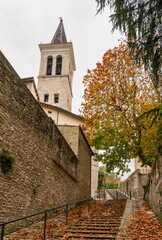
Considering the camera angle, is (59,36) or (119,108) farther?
(59,36)

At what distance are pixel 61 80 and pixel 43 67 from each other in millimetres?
5233

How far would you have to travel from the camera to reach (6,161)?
7.58 metres

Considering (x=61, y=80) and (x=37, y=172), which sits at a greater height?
(x=61, y=80)

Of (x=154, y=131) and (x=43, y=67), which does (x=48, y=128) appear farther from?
(x=43, y=67)

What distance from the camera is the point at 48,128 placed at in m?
11.7

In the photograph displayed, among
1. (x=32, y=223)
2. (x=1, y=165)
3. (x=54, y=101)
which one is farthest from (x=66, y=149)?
(x=54, y=101)

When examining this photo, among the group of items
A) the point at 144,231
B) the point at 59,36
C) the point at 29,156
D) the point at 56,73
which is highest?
the point at 59,36

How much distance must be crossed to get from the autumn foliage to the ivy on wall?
313 inches

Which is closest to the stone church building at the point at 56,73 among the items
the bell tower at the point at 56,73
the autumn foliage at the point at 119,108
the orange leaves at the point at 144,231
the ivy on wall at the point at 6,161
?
the bell tower at the point at 56,73

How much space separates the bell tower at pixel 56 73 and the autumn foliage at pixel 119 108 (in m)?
27.2

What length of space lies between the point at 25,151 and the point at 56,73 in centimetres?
3930

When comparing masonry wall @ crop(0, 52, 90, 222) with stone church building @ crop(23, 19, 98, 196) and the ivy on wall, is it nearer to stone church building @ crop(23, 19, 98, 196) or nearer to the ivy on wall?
the ivy on wall

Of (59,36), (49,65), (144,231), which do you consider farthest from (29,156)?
(59,36)

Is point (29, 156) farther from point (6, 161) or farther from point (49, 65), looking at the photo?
point (49, 65)
